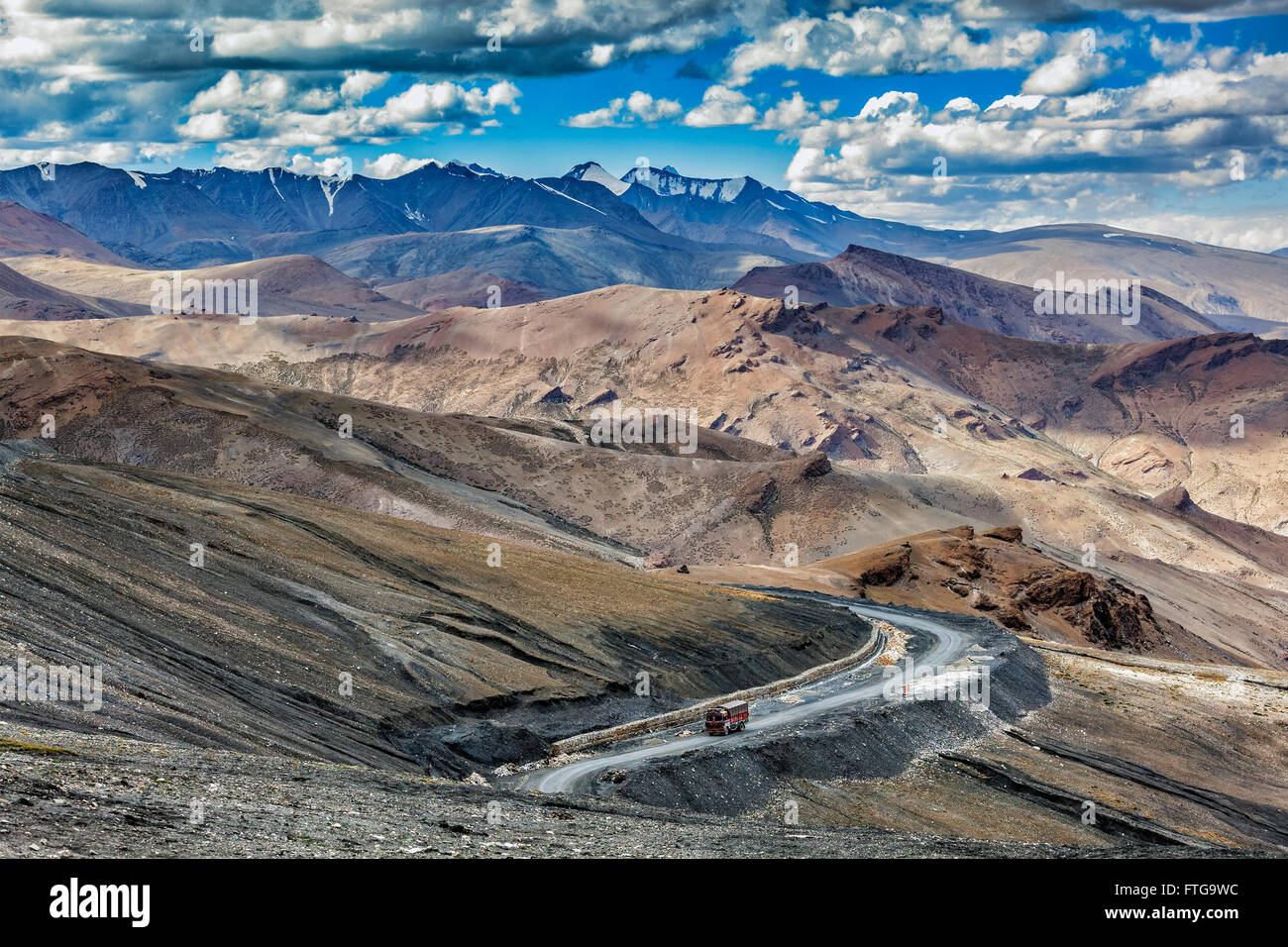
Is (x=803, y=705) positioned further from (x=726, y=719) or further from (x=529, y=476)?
(x=529, y=476)

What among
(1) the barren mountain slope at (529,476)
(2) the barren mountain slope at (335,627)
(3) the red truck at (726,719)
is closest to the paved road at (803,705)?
(3) the red truck at (726,719)

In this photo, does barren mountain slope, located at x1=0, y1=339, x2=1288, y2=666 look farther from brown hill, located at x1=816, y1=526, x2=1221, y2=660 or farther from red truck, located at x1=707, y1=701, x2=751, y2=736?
red truck, located at x1=707, y1=701, x2=751, y2=736

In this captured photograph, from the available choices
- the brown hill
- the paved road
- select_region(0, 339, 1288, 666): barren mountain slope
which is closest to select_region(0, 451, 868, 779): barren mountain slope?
the paved road

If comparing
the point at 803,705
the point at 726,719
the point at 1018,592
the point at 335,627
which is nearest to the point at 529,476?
the point at 1018,592

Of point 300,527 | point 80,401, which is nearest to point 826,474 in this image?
point 80,401

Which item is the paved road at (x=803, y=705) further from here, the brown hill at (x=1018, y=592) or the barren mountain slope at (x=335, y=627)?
the brown hill at (x=1018, y=592)

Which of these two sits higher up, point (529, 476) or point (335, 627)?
point (529, 476)

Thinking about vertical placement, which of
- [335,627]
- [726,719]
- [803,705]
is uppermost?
[335,627]
